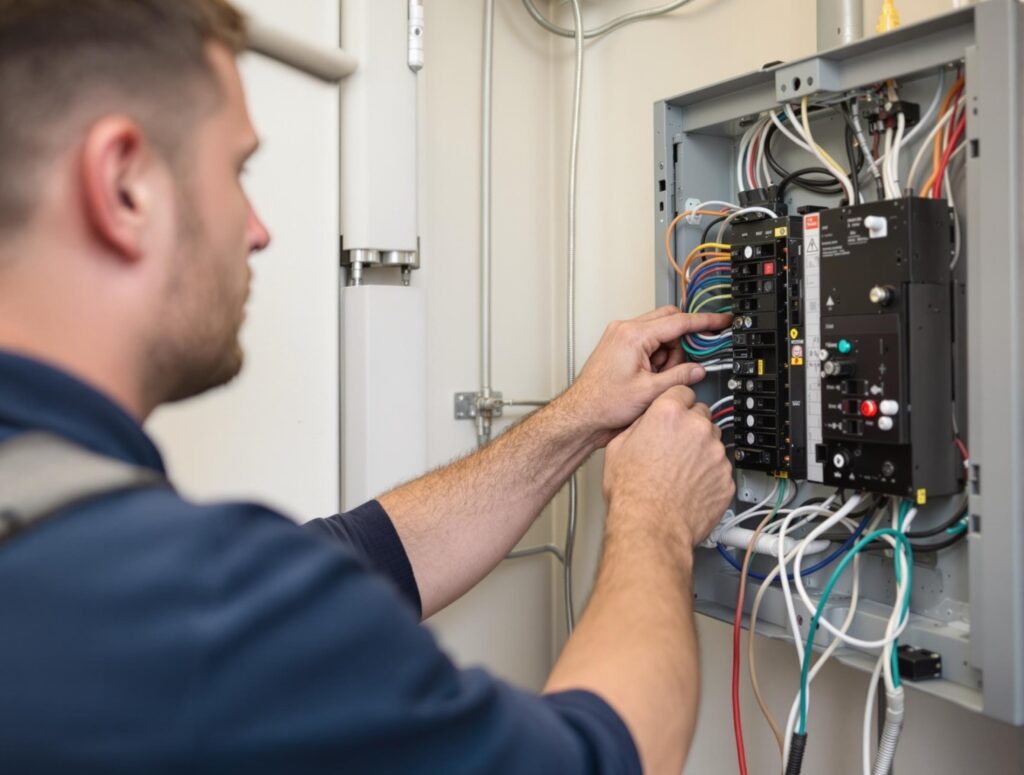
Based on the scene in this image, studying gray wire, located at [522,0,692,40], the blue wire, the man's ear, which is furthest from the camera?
gray wire, located at [522,0,692,40]

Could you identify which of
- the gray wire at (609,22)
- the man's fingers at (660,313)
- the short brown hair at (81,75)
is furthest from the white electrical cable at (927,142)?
the short brown hair at (81,75)

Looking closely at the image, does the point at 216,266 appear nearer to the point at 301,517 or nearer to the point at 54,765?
the point at 54,765

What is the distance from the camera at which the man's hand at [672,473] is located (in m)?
0.97

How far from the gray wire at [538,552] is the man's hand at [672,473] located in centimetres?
75

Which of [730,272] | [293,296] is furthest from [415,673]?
[293,296]

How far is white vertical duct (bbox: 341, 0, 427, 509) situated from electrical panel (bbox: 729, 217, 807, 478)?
0.60m

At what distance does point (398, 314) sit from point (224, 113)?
0.83m

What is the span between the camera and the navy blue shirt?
1.56ft

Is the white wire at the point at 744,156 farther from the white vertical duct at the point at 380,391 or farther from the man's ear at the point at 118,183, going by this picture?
the man's ear at the point at 118,183

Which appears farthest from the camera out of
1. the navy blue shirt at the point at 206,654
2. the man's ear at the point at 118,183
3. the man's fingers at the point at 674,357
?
the man's fingers at the point at 674,357

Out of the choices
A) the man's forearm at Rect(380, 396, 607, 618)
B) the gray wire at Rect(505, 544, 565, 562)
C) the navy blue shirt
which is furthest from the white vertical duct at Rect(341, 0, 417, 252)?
the navy blue shirt

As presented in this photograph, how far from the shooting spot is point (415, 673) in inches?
21.8

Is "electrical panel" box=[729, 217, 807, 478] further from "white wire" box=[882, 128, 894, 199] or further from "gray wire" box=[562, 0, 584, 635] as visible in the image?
"gray wire" box=[562, 0, 584, 635]

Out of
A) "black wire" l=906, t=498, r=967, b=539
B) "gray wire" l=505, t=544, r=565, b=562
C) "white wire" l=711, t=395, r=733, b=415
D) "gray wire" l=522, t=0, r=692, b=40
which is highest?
"gray wire" l=522, t=0, r=692, b=40
